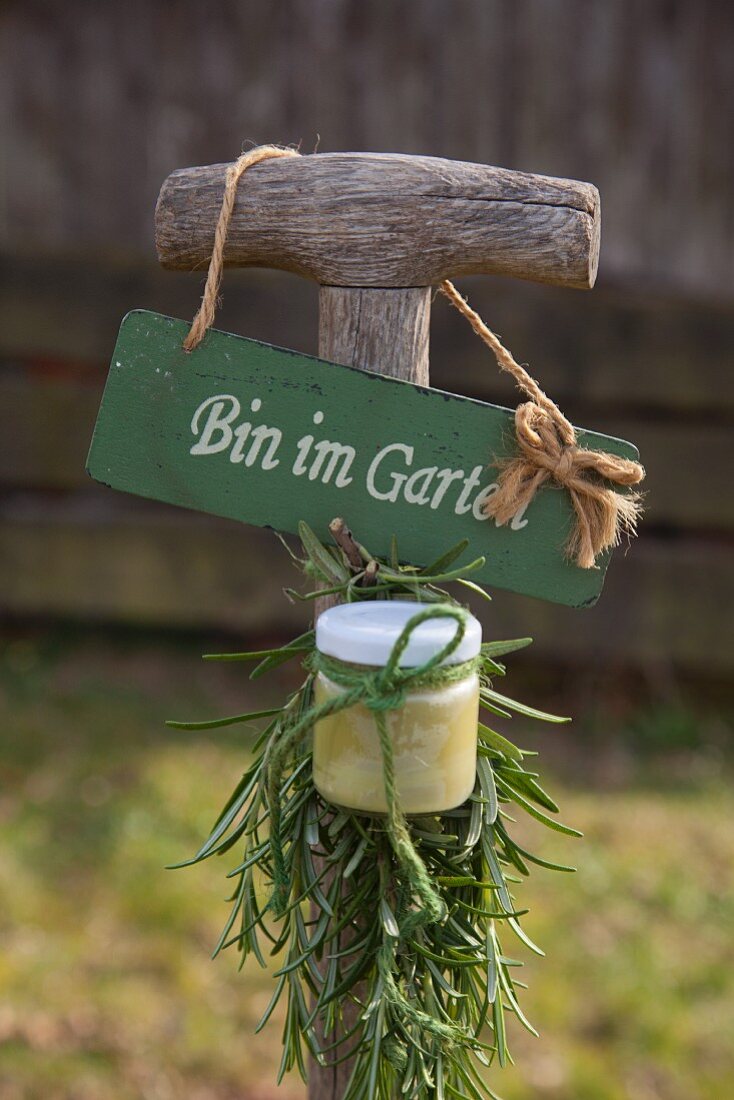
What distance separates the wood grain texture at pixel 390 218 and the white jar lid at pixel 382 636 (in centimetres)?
29

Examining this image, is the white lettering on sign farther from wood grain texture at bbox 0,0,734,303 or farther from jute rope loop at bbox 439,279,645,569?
wood grain texture at bbox 0,0,734,303

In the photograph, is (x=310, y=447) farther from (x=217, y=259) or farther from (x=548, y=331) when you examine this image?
(x=548, y=331)

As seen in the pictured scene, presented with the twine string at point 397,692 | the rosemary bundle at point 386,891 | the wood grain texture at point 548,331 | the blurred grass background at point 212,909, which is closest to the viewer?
the twine string at point 397,692

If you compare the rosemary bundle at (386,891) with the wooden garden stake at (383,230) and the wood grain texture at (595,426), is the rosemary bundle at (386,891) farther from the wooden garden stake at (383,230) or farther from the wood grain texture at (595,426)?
the wood grain texture at (595,426)

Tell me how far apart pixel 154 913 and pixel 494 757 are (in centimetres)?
164

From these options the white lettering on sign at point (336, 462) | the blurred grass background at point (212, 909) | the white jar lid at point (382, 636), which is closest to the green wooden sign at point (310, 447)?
the white lettering on sign at point (336, 462)

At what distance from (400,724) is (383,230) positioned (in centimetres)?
39

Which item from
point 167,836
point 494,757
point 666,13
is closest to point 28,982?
point 167,836

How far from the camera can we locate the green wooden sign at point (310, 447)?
2.82ft

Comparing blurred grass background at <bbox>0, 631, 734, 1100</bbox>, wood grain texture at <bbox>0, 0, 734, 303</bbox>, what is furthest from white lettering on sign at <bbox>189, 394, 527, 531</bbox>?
wood grain texture at <bbox>0, 0, 734, 303</bbox>

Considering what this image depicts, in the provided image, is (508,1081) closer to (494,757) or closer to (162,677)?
(494,757)

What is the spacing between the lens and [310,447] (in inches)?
34.1

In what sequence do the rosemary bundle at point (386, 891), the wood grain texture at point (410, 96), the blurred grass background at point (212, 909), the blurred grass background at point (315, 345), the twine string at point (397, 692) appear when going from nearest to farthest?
1. the twine string at point (397, 692)
2. the rosemary bundle at point (386, 891)
3. the blurred grass background at point (212, 909)
4. the blurred grass background at point (315, 345)
5. the wood grain texture at point (410, 96)

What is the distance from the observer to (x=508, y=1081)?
195cm
